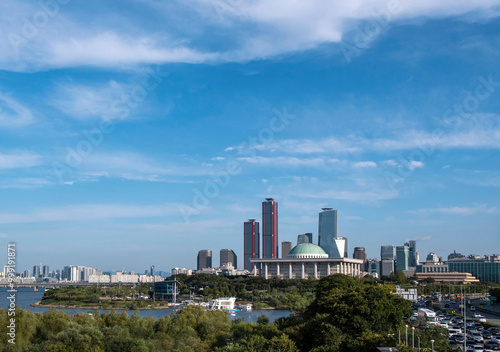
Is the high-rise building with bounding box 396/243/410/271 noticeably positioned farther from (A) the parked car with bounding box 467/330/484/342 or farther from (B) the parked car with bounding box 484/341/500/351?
(B) the parked car with bounding box 484/341/500/351

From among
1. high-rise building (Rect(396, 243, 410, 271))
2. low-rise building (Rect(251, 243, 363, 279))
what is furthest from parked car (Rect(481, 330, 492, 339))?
high-rise building (Rect(396, 243, 410, 271))

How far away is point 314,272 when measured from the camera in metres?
123

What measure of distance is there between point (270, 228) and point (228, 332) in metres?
148

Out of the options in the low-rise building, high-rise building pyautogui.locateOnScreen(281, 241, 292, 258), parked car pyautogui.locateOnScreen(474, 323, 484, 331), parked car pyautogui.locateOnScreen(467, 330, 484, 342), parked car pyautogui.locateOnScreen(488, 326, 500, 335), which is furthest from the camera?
high-rise building pyautogui.locateOnScreen(281, 241, 292, 258)

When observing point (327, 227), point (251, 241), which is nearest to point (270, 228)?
point (251, 241)

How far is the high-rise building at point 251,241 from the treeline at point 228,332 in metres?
149

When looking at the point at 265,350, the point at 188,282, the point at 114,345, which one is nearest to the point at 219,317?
the point at 114,345

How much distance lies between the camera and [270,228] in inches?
7037

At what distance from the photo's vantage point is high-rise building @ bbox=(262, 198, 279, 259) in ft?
585

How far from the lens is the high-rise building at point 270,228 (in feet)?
585

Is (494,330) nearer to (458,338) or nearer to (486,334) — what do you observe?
(486,334)

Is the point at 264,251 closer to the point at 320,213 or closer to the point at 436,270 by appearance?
the point at 320,213

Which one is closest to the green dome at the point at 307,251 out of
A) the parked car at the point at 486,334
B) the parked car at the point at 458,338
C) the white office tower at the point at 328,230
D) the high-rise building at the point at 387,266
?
the white office tower at the point at 328,230

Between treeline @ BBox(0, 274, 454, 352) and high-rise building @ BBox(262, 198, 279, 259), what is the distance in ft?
479
